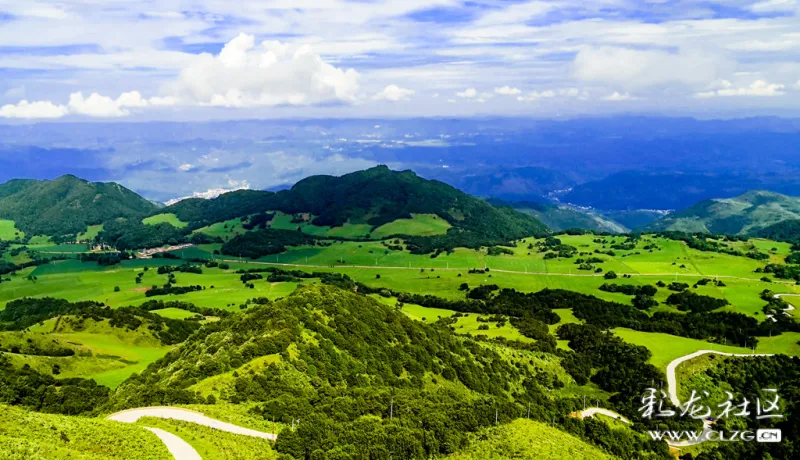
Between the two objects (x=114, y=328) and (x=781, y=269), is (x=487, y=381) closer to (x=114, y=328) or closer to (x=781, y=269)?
(x=114, y=328)

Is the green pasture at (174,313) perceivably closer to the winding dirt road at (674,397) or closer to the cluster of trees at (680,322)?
the cluster of trees at (680,322)

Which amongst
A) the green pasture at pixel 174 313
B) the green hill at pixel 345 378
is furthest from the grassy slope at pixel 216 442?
the green pasture at pixel 174 313

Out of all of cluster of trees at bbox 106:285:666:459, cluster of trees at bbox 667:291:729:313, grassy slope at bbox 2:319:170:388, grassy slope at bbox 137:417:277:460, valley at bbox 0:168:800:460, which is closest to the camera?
grassy slope at bbox 137:417:277:460

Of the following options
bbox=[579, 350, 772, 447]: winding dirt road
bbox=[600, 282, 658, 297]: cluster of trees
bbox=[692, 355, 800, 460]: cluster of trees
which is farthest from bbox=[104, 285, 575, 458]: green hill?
bbox=[600, 282, 658, 297]: cluster of trees

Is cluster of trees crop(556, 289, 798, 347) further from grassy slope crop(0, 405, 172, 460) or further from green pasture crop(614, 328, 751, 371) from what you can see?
grassy slope crop(0, 405, 172, 460)

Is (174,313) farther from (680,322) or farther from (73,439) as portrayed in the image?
(680,322)

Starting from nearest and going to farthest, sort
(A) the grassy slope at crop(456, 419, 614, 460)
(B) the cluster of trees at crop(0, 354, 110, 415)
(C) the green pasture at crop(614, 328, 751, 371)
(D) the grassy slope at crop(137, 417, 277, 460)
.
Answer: (D) the grassy slope at crop(137, 417, 277, 460) → (A) the grassy slope at crop(456, 419, 614, 460) → (B) the cluster of trees at crop(0, 354, 110, 415) → (C) the green pasture at crop(614, 328, 751, 371)

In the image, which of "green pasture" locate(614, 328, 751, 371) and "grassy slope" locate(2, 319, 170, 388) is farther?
"green pasture" locate(614, 328, 751, 371)
